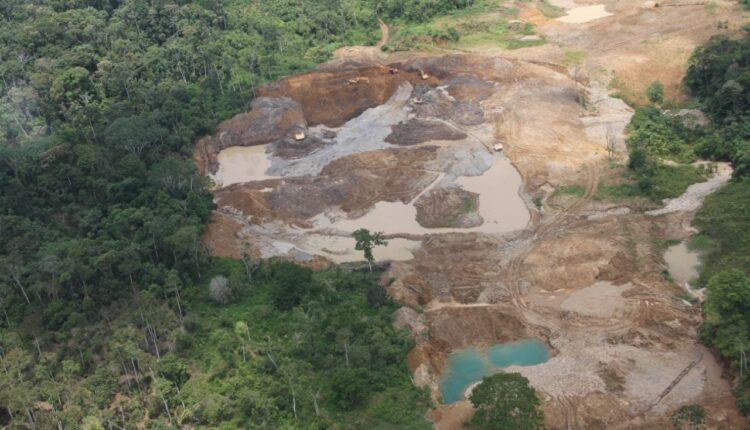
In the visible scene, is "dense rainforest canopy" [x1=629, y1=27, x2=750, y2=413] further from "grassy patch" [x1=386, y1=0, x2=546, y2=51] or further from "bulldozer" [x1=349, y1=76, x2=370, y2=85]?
"bulldozer" [x1=349, y1=76, x2=370, y2=85]

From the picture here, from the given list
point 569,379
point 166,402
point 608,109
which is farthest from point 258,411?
point 608,109

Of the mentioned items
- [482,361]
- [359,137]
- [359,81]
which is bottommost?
[482,361]

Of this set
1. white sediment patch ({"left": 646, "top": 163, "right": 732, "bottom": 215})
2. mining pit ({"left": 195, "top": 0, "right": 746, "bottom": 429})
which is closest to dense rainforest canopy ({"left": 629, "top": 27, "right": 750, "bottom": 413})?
white sediment patch ({"left": 646, "top": 163, "right": 732, "bottom": 215})

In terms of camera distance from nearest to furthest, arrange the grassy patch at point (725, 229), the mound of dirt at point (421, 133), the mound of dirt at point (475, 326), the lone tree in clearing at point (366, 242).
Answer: the mound of dirt at point (475, 326) < the grassy patch at point (725, 229) < the lone tree in clearing at point (366, 242) < the mound of dirt at point (421, 133)

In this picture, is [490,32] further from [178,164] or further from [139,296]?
[139,296]

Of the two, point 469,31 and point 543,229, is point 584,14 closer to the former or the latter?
point 469,31

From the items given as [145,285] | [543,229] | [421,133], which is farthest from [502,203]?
[145,285]

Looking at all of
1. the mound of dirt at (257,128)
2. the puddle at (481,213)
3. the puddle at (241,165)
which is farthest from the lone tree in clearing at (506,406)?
the mound of dirt at (257,128)

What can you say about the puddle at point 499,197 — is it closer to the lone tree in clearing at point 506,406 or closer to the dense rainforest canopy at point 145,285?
the dense rainforest canopy at point 145,285
